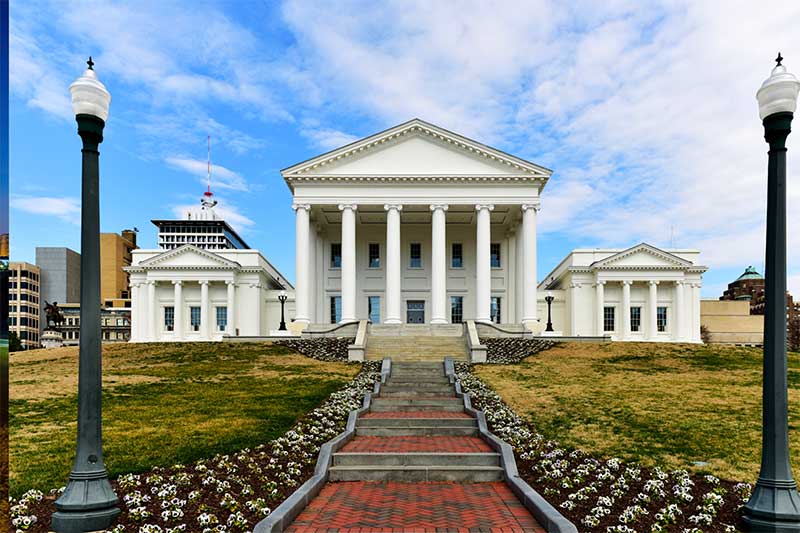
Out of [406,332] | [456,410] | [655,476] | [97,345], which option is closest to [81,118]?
[97,345]

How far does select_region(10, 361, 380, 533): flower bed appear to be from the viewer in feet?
27.6

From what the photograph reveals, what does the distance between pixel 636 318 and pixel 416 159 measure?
25038 millimetres

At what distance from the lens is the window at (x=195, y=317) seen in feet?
180

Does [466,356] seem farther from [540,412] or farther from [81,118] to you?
[81,118]

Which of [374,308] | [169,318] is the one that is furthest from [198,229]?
[374,308]

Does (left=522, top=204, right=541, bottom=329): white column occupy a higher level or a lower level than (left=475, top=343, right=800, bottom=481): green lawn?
higher

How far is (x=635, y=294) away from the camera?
178 ft

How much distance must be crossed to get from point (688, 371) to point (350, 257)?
88.0ft

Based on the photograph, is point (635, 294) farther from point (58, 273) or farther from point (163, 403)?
point (58, 273)

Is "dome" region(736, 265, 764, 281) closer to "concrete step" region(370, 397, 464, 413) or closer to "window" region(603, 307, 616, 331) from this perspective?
"window" region(603, 307, 616, 331)

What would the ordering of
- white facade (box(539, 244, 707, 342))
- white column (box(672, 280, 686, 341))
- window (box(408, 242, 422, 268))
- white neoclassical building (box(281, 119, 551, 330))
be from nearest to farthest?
white neoclassical building (box(281, 119, 551, 330)) → white facade (box(539, 244, 707, 342)) → white column (box(672, 280, 686, 341)) → window (box(408, 242, 422, 268))

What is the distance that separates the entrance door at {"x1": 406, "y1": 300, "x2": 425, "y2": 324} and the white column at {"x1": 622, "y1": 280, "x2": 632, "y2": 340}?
17914 mm

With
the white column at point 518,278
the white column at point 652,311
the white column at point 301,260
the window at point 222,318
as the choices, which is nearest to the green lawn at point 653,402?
the white column at point 518,278

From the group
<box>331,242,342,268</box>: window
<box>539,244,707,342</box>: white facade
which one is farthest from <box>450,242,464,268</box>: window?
<box>331,242,342,268</box>: window
